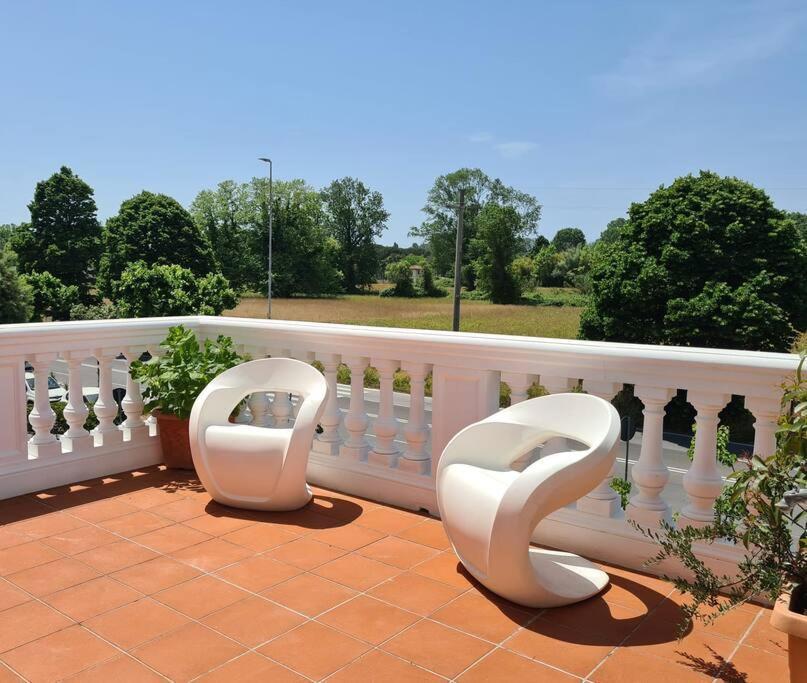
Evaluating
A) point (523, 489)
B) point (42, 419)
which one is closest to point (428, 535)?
point (523, 489)

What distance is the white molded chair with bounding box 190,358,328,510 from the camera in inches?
133

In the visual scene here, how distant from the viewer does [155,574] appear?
111 inches

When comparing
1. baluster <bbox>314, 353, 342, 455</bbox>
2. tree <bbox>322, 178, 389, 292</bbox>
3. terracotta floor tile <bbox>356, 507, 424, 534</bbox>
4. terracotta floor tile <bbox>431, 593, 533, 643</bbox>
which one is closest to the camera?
terracotta floor tile <bbox>431, 593, 533, 643</bbox>

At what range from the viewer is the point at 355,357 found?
3.82 metres

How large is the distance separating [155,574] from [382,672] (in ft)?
3.99

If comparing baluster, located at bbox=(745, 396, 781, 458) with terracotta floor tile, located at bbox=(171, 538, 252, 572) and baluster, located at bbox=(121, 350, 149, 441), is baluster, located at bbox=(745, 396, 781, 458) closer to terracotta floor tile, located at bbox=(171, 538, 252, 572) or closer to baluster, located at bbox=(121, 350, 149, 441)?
terracotta floor tile, located at bbox=(171, 538, 252, 572)

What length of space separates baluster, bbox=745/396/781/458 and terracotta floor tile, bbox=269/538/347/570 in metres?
1.83

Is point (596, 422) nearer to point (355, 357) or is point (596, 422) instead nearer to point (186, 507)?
point (355, 357)

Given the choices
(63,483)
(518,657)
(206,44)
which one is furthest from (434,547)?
(206,44)

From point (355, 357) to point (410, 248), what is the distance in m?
66.7

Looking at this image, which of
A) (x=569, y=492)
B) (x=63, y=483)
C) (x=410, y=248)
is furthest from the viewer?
(x=410, y=248)

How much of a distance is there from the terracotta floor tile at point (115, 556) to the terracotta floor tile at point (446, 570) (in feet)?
4.01

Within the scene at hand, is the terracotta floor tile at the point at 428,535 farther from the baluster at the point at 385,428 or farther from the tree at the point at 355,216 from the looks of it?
the tree at the point at 355,216

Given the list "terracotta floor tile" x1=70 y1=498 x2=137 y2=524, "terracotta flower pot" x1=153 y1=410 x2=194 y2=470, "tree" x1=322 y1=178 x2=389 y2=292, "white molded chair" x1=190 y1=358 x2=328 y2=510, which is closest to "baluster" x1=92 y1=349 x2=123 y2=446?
"terracotta flower pot" x1=153 y1=410 x2=194 y2=470
